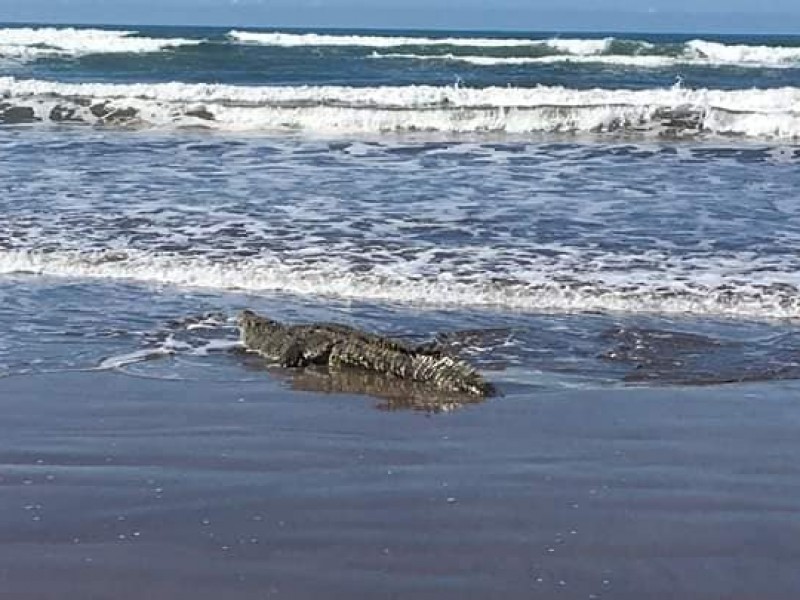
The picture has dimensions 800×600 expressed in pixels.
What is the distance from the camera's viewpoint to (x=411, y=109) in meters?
21.8

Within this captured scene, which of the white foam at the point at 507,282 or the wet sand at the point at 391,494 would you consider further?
the white foam at the point at 507,282

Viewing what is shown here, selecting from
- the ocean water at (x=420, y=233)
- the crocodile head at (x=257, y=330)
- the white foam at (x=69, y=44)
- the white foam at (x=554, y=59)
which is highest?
the crocodile head at (x=257, y=330)

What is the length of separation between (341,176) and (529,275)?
17.1 feet

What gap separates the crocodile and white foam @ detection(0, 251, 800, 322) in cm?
147

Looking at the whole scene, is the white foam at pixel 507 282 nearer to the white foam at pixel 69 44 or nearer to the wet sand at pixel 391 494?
the wet sand at pixel 391 494

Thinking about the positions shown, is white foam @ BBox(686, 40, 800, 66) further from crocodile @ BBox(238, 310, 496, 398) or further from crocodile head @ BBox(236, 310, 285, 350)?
crocodile @ BBox(238, 310, 496, 398)

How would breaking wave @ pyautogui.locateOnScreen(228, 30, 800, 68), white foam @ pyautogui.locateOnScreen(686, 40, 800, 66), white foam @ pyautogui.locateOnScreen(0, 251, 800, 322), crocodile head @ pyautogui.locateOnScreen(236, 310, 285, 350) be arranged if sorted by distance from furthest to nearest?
1. white foam @ pyautogui.locateOnScreen(686, 40, 800, 66)
2. breaking wave @ pyautogui.locateOnScreen(228, 30, 800, 68)
3. white foam @ pyautogui.locateOnScreen(0, 251, 800, 322)
4. crocodile head @ pyautogui.locateOnScreen(236, 310, 285, 350)

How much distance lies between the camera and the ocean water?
281 inches

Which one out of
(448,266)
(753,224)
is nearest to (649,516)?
(448,266)

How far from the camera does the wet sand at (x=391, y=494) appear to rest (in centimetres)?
384

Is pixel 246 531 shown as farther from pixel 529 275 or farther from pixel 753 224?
pixel 753 224

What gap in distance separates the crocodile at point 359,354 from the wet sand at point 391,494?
248mm

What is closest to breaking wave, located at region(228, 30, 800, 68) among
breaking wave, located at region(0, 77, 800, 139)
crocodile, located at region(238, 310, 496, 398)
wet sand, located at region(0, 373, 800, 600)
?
breaking wave, located at region(0, 77, 800, 139)

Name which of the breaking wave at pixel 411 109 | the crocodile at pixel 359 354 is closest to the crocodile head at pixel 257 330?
the crocodile at pixel 359 354
